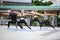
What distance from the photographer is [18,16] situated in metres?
1.35

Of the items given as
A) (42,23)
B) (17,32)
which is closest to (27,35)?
(17,32)

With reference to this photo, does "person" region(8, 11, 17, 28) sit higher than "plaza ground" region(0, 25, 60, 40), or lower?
higher

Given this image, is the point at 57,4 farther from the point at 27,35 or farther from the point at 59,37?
the point at 27,35

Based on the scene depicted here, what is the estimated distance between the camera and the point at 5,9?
1344 millimetres

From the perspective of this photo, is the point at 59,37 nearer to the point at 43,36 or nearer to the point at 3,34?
the point at 43,36

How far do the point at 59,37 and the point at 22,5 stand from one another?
63cm

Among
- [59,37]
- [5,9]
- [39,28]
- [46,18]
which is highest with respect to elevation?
[5,9]

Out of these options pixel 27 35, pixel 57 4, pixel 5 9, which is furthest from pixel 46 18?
pixel 5 9

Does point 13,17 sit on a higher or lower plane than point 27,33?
higher

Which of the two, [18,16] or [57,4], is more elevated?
[57,4]

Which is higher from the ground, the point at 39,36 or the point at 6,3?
the point at 6,3

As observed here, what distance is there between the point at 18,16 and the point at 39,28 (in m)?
0.32

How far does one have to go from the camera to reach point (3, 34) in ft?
4.50

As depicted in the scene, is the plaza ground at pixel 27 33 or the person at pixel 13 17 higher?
the person at pixel 13 17
